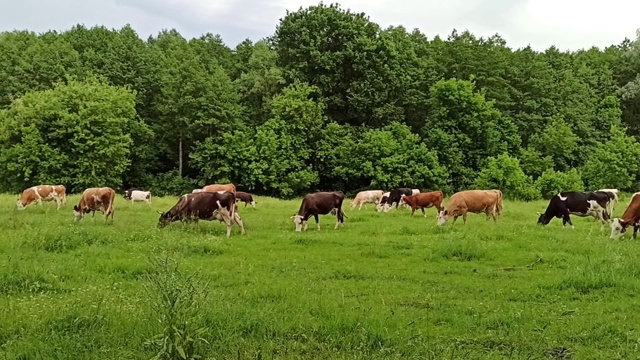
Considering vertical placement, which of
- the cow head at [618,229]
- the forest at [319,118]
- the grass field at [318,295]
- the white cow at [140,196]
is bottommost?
the white cow at [140,196]

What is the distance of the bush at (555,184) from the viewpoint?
153 ft

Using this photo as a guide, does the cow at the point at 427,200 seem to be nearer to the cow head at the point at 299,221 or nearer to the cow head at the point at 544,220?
the cow head at the point at 544,220

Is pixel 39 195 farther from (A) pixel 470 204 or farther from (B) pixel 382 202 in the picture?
(A) pixel 470 204

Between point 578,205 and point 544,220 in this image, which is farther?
point 544,220

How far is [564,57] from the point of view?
2589 inches

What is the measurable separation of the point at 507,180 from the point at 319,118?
1625 cm

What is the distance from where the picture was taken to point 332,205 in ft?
71.7

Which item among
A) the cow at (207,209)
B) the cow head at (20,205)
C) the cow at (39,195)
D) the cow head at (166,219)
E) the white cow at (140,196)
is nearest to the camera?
the cow at (207,209)

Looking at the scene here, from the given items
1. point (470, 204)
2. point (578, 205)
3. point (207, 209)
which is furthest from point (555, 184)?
point (207, 209)

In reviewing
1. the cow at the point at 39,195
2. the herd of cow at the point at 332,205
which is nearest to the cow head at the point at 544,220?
the herd of cow at the point at 332,205

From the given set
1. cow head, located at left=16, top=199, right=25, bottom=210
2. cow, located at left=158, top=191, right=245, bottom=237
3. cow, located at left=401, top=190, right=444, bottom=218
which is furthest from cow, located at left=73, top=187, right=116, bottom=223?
cow, located at left=401, top=190, right=444, bottom=218

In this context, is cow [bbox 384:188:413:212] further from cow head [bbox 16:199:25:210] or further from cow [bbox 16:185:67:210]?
cow head [bbox 16:199:25:210]

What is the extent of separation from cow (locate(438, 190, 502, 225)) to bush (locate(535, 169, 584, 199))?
25455 mm

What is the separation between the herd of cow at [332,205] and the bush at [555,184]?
23186 millimetres
